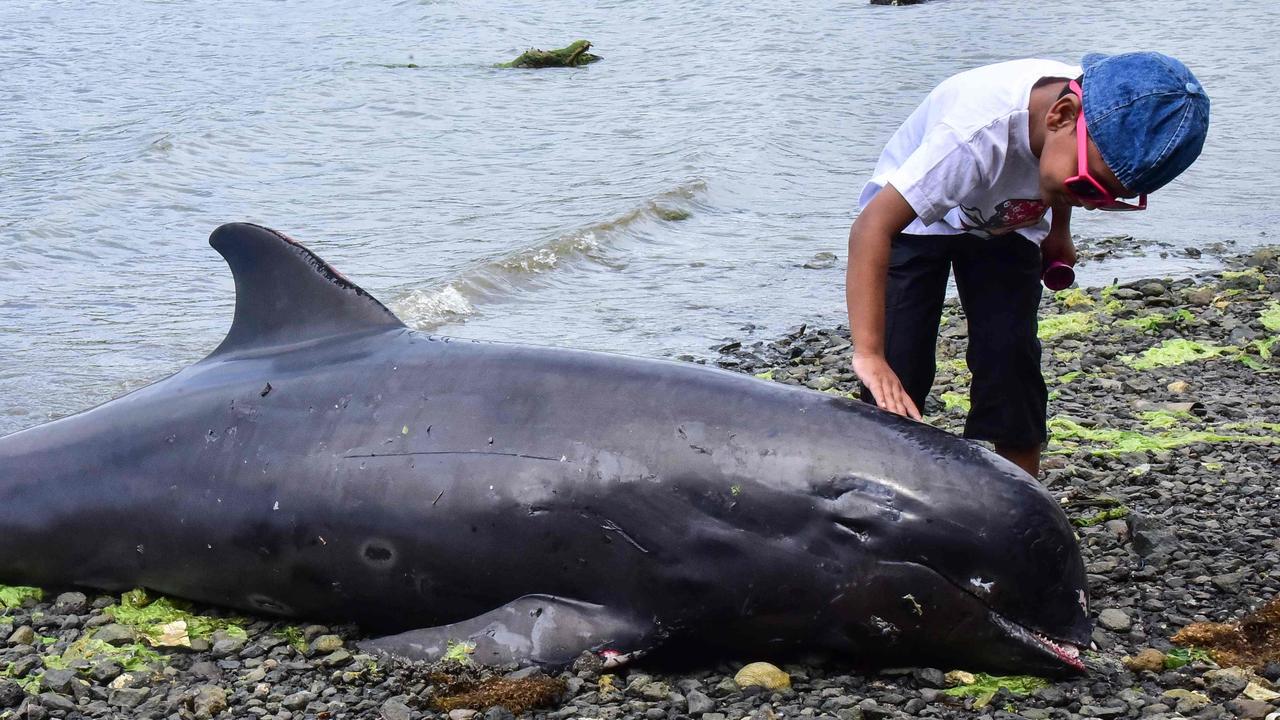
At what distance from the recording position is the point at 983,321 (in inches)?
205

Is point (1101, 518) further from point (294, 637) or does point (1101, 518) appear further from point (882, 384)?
point (294, 637)

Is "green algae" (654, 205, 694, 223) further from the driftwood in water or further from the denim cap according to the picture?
the driftwood in water

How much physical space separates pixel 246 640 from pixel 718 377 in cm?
178

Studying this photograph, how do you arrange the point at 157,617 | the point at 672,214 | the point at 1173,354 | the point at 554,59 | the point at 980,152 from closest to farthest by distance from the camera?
the point at 980,152, the point at 157,617, the point at 1173,354, the point at 672,214, the point at 554,59

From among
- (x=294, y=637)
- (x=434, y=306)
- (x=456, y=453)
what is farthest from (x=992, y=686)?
(x=434, y=306)

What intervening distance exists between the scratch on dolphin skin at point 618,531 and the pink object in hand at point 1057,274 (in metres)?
1.83

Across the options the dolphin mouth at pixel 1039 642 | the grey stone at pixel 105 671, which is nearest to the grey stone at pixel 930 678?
the dolphin mouth at pixel 1039 642

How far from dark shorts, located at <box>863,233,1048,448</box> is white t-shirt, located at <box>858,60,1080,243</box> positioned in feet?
0.98

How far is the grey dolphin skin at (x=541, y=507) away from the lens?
425 centimetres

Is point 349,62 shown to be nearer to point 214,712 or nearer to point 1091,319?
point 1091,319

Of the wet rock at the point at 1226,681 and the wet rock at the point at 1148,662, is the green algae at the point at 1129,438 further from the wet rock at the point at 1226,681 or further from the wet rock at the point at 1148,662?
the wet rock at the point at 1226,681

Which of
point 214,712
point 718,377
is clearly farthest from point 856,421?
point 214,712

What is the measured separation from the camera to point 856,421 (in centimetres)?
444

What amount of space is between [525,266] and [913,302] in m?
6.98
